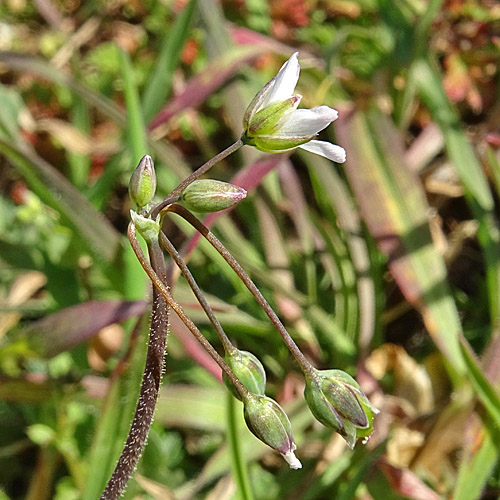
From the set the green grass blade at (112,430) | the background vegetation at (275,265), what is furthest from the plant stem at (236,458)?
the green grass blade at (112,430)

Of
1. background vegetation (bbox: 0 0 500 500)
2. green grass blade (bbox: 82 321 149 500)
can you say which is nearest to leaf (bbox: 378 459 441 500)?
background vegetation (bbox: 0 0 500 500)

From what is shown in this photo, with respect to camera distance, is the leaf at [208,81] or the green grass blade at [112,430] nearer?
the green grass blade at [112,430]

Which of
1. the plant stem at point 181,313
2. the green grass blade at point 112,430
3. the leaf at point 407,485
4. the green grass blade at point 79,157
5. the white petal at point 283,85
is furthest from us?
the green grass blade at point 79,157

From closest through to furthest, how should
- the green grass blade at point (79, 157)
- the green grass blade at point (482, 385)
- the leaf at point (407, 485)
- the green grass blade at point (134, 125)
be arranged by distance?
the green grass blade at point (482, 385) < the leaf at point (407, 485) < the green grass blade at point (134, 125) < the green grass blade at point (79, 157)

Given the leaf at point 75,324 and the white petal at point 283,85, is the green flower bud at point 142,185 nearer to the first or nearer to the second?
the white petal at point 283,85

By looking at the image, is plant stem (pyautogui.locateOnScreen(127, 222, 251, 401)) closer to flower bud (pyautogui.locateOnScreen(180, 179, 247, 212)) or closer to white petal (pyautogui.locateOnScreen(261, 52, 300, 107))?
flower bud (pyautogui.locateOnScreen(180, 179, 247, 212))

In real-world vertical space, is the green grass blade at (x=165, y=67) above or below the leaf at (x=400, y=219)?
above

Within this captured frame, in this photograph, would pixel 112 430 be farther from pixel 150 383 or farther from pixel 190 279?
pixel 190 279

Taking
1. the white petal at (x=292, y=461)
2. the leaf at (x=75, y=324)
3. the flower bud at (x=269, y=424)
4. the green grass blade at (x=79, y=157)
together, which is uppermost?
the flower bud at (x=269, y=424)

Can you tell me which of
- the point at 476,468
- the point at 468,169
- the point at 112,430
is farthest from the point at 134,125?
the point at 476,468

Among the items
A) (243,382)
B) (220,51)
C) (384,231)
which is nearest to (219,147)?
(220,51)
